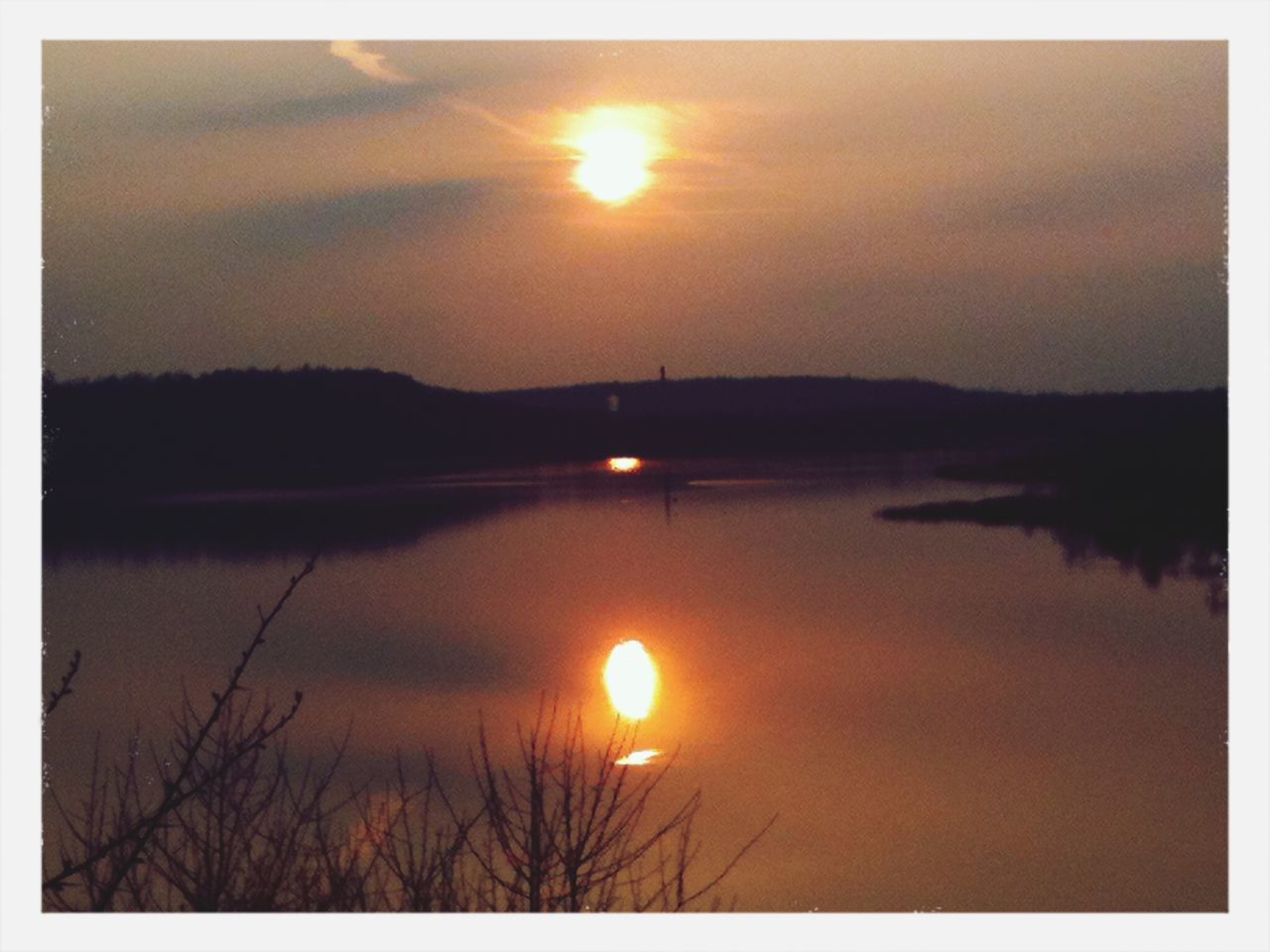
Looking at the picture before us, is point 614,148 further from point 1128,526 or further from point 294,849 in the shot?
point 1128,526

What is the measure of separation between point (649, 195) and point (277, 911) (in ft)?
16.2

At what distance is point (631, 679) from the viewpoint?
12938mm

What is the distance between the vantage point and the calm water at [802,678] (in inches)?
328

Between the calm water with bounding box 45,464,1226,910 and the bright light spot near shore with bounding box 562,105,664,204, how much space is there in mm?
3214

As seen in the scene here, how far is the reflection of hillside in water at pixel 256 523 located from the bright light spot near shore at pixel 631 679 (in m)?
2.68

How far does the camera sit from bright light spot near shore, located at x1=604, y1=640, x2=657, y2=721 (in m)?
11.9

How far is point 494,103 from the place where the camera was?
734cm

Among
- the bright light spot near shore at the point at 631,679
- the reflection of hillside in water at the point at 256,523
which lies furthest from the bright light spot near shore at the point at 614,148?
the bright light spot near shore at the point at 631,679

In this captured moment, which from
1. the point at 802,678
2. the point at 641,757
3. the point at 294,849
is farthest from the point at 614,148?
the point at 802,678

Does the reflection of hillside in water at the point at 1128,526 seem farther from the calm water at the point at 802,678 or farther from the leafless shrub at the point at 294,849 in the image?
the leafless shrub at the point at 294,849

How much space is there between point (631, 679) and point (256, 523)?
3.97 m
